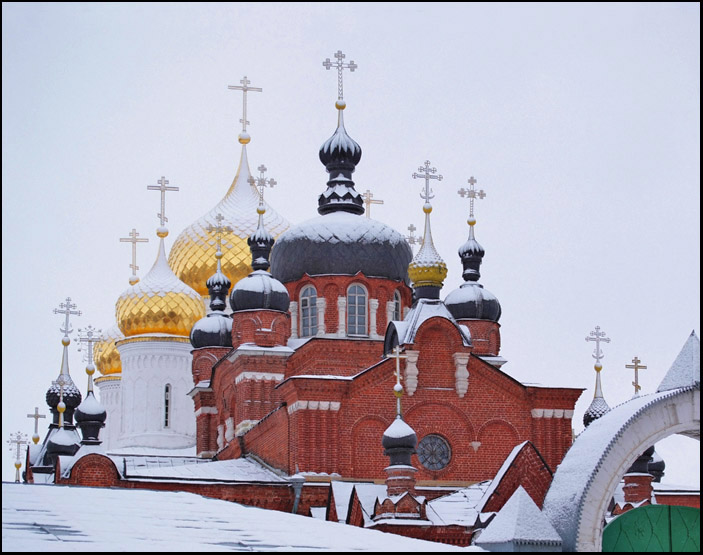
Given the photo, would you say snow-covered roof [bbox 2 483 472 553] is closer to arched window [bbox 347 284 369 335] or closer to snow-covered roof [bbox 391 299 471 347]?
snow-covered roof [bbox 391 299 471 347]

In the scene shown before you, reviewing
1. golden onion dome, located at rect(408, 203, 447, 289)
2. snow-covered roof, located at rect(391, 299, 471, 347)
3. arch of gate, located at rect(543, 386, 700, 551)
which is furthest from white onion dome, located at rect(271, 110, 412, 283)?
arch of gate, located at rect(543, 386, 700, 551)

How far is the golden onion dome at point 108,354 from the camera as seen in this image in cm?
4553

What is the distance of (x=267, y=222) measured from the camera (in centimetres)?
4275

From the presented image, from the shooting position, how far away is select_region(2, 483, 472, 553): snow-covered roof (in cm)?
1084

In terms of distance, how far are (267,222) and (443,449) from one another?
15.5m

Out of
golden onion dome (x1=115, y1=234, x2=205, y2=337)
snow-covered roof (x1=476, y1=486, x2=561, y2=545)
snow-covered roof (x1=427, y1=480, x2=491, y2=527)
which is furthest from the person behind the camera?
golden onion dome (x1=115, y1=234, x2=205, y2=337)

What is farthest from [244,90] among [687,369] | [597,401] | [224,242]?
[687,369]

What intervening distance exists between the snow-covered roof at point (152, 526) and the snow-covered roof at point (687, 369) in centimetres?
464

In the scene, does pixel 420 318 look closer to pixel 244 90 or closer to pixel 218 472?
pixel 218 472

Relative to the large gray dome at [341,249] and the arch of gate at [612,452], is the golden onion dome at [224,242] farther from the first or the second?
the arch of gate at [612,452]

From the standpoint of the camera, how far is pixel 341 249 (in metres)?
33.3

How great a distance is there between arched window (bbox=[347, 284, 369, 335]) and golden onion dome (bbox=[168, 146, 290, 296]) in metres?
9.08

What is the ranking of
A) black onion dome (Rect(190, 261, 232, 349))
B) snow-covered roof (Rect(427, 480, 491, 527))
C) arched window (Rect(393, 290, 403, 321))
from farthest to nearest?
black onion dome (Rect(190, 261, 232, 349)) < arched window (Rect(393, 290, 403, 321)) < snow-covered roof (Rect(427, 480, 491, 527))

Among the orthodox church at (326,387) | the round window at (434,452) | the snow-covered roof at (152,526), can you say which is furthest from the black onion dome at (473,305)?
the snow-covered roof at (152,526)
